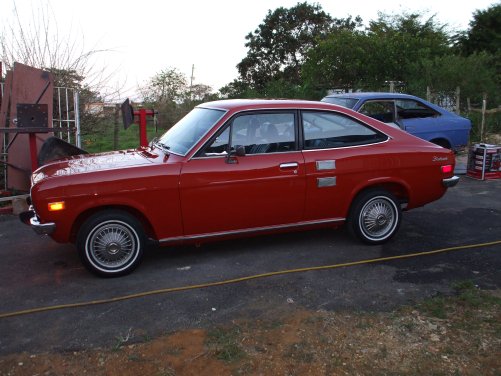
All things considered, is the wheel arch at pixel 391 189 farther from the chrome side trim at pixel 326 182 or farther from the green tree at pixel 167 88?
the green tree at pixel 167 88

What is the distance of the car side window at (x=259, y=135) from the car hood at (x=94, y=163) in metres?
0.74

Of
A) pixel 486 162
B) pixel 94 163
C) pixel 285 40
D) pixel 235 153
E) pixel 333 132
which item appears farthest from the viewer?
pixel 285 40

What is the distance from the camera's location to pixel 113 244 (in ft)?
15.1

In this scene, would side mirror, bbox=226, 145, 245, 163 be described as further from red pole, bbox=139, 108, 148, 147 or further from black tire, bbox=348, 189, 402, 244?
red pole, bbox=139, 108, 148, 147

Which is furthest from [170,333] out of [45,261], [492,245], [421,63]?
[421,63]

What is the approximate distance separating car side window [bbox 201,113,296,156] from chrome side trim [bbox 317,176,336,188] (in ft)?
1.46

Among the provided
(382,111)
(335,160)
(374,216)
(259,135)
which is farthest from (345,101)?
(259,135)

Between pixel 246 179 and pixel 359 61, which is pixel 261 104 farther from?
pixel 359 61

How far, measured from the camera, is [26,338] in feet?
11.9

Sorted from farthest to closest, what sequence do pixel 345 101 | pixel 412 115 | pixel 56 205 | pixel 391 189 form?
1. pixel 412 115
2. pixel 345 101
3. pixel 391 189
4. pixel 56 205


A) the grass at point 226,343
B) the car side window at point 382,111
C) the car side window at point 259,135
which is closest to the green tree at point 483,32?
the car side window at point 382,111

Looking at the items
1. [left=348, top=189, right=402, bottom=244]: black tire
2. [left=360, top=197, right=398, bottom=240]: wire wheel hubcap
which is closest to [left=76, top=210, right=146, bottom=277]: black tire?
[left=348, top=189, right=402, bottom=244]: black tire

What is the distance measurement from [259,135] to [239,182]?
1.85 feet

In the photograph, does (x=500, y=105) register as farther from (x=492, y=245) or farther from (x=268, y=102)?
(x=268, y=102)
